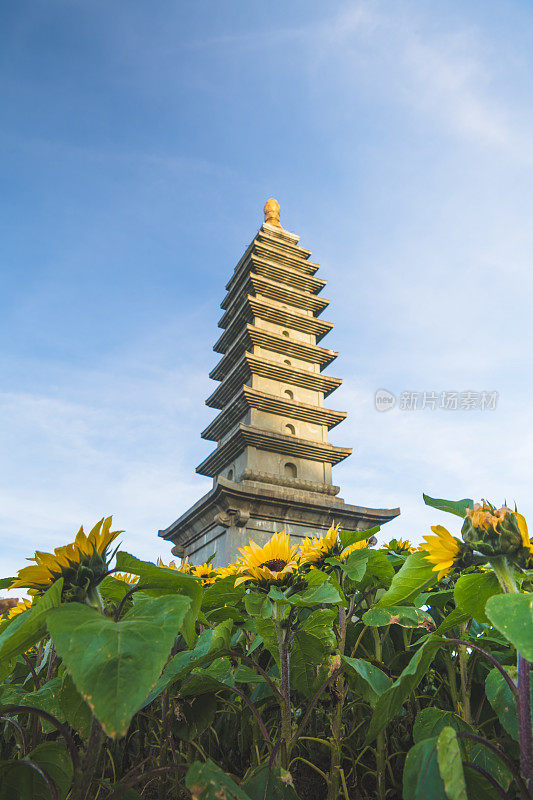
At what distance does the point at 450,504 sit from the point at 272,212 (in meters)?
22.0

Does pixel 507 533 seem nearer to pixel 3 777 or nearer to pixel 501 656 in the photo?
pixel 501 656

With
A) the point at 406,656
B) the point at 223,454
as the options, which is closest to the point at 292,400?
the point at 223,454

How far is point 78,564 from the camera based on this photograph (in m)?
0.97

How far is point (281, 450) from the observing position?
14.4 meters

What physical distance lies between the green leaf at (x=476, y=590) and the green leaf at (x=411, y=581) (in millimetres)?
68

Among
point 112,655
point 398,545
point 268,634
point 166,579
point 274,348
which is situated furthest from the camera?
point 274,348

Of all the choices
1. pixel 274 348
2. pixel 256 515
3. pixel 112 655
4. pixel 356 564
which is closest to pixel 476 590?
pixel 356 564

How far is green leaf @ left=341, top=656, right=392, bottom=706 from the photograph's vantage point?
1.05 metres

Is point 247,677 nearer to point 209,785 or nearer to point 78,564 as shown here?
point 209,785

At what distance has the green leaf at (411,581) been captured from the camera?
1.06 meters

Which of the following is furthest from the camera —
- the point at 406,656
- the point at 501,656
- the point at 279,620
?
the point at 406,656

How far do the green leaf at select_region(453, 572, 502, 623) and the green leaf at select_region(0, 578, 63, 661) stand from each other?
2.49 feet

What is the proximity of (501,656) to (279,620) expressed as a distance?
0.66 metres

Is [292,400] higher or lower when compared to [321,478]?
higher
